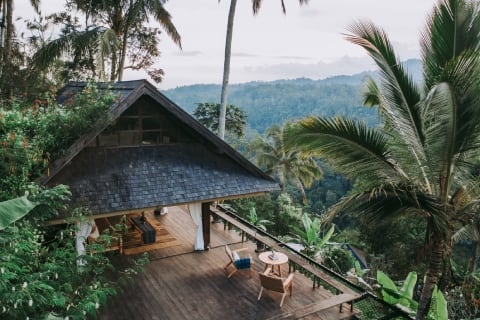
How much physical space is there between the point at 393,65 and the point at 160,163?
232 inches

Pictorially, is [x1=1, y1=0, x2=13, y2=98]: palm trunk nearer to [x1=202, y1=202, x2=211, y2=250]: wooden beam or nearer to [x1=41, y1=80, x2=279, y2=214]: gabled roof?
[x1=41, y1=80, x2=279, y2=214]: gabled roof

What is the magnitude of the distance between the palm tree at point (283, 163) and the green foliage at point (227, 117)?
3.47m

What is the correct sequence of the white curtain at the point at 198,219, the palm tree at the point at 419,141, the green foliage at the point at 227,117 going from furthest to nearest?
the green foliage at the point at 227,117, the white curtain at the point at 198,219, the palm tree at the point at 419,141

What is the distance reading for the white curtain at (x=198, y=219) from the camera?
9.90m

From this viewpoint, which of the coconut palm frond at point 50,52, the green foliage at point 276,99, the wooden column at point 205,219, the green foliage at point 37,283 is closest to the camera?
the green foliage at point 37,283

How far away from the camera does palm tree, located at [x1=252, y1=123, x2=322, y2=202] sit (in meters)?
25.3

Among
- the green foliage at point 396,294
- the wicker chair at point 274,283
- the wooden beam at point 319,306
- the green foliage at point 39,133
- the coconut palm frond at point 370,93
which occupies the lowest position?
the green foliage at point 396,294

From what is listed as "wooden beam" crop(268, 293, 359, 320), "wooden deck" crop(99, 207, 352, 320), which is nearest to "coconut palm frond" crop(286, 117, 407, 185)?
"wooden beam" crop(268, 293, 359, 320)

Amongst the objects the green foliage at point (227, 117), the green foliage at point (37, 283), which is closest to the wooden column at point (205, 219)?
the green foliage at point (37, 283)

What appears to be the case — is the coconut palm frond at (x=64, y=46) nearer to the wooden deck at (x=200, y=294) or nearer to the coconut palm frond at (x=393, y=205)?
the wooden deck at (x=200, y=294)

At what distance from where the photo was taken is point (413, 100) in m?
5.99

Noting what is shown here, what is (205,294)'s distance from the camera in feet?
26.8

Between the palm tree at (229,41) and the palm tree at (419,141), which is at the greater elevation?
the palm tree at (229,41)

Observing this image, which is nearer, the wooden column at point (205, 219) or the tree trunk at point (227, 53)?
the wooden column at point (205, 219)
